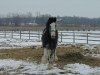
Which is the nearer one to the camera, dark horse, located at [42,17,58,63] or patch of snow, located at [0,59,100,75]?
patch of snow, located at [0,59,100,75]

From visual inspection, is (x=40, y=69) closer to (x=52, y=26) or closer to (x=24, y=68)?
(x=24, y=68)

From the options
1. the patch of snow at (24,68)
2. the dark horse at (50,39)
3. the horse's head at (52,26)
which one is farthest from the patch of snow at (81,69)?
the horse's head at (52,26)

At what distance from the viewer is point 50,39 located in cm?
1316

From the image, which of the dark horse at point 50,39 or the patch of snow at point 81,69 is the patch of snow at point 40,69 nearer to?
the patch of snow at point 81,69

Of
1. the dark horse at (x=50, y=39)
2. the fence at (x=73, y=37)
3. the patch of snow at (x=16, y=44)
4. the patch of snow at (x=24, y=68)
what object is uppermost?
the dark horse at (x=50, y=39)

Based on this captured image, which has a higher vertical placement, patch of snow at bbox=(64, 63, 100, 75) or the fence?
patch of snow at bbox=(64, 63, 100, 75)

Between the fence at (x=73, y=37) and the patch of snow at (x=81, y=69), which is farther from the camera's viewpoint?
the fence at (x=73, y=37)

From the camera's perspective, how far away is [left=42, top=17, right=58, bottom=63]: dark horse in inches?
510

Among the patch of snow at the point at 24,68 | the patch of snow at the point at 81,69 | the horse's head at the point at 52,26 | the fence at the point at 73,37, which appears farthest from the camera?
the fence at the point at 73,37

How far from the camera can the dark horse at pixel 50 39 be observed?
12945 mm

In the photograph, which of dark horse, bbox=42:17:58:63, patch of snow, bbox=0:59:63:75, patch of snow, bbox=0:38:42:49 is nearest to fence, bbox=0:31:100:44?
patch of snow, bbox=0:38:42:49

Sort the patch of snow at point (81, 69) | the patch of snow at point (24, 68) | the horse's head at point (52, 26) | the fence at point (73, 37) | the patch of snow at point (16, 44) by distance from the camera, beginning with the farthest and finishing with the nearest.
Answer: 1. the fence at point (73, 37)
2. the patch of snow at point (16, 44)
3. the horse's head at point (52, 26)
4. the patch of snow at point (24, 68)
5. the patch of snow at point (81, 69)

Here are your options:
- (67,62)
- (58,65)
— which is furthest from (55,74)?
(67,62)

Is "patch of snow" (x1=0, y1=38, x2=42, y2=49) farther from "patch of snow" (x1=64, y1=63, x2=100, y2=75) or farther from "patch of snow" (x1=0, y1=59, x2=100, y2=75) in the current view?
"patch of snow" (x1=64, y1=63, x2=100, y2=75)
